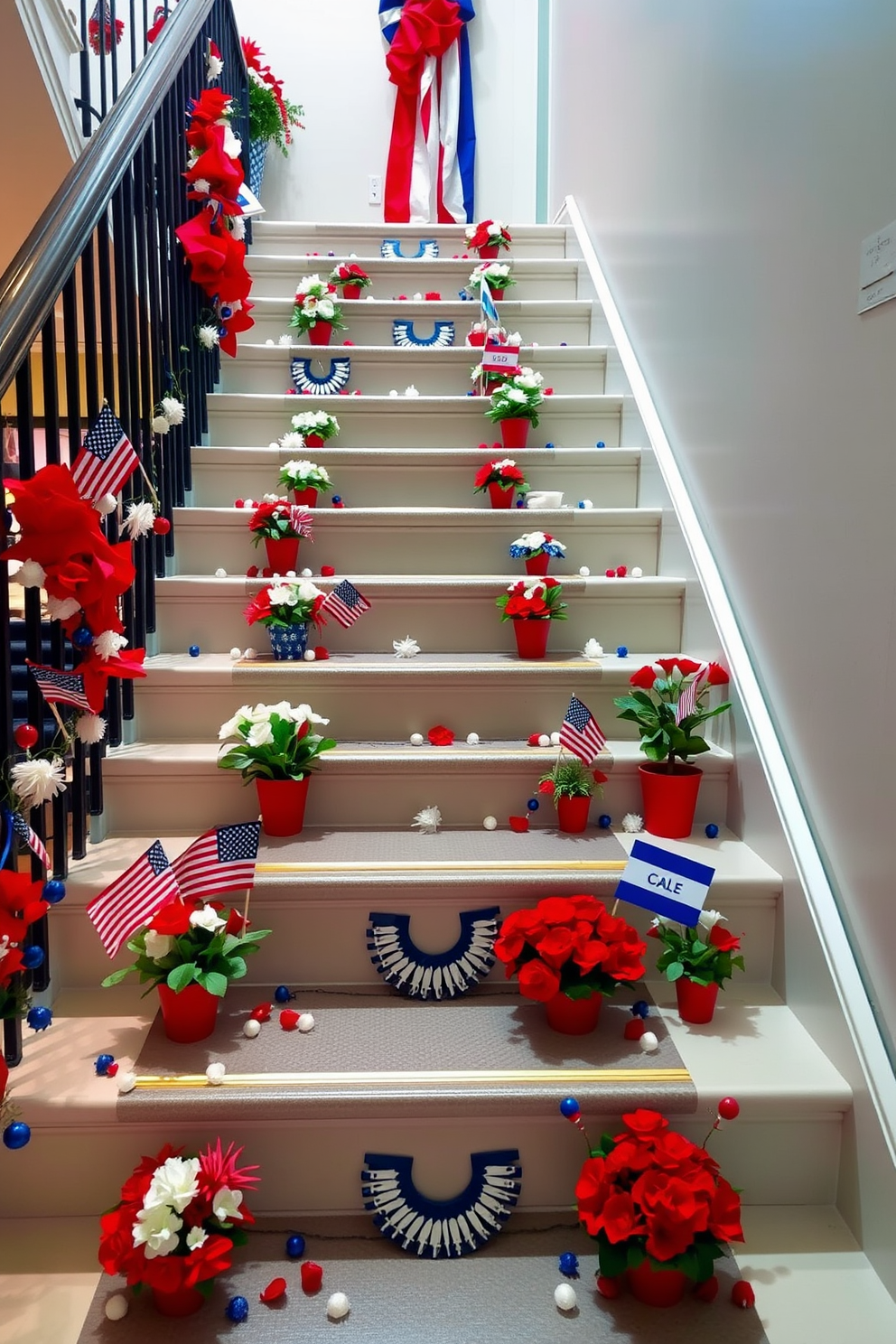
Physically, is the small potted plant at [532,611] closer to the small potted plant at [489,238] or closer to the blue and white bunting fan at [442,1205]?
the blue and white bunting fan at [442,1205]

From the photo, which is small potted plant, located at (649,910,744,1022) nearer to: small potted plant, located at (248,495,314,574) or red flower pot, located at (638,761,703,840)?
red flower pot, located at (638,761,703,840)

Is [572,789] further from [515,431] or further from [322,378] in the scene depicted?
[322,378]

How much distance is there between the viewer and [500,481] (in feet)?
8.46

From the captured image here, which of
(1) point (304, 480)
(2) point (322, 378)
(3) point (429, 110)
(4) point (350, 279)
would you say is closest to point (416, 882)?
(1) point (304, 480)

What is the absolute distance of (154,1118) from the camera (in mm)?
1322

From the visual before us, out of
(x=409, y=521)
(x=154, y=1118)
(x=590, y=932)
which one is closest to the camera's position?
(x=154, y=1118)

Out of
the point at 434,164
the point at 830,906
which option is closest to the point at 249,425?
the point at 830,906

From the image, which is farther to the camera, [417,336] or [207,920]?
[417,336]

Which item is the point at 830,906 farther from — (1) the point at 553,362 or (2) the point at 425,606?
(1) the point at 553,362

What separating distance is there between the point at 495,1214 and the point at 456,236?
380 centimetres

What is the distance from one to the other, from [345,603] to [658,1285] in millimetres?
1417

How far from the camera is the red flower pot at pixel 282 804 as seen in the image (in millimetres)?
1804

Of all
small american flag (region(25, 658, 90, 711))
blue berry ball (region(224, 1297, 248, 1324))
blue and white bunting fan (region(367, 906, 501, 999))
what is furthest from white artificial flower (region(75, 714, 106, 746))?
blue berry ball (region(224, 1297, 248, 1324))

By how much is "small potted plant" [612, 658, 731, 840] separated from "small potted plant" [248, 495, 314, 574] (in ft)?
3.11
